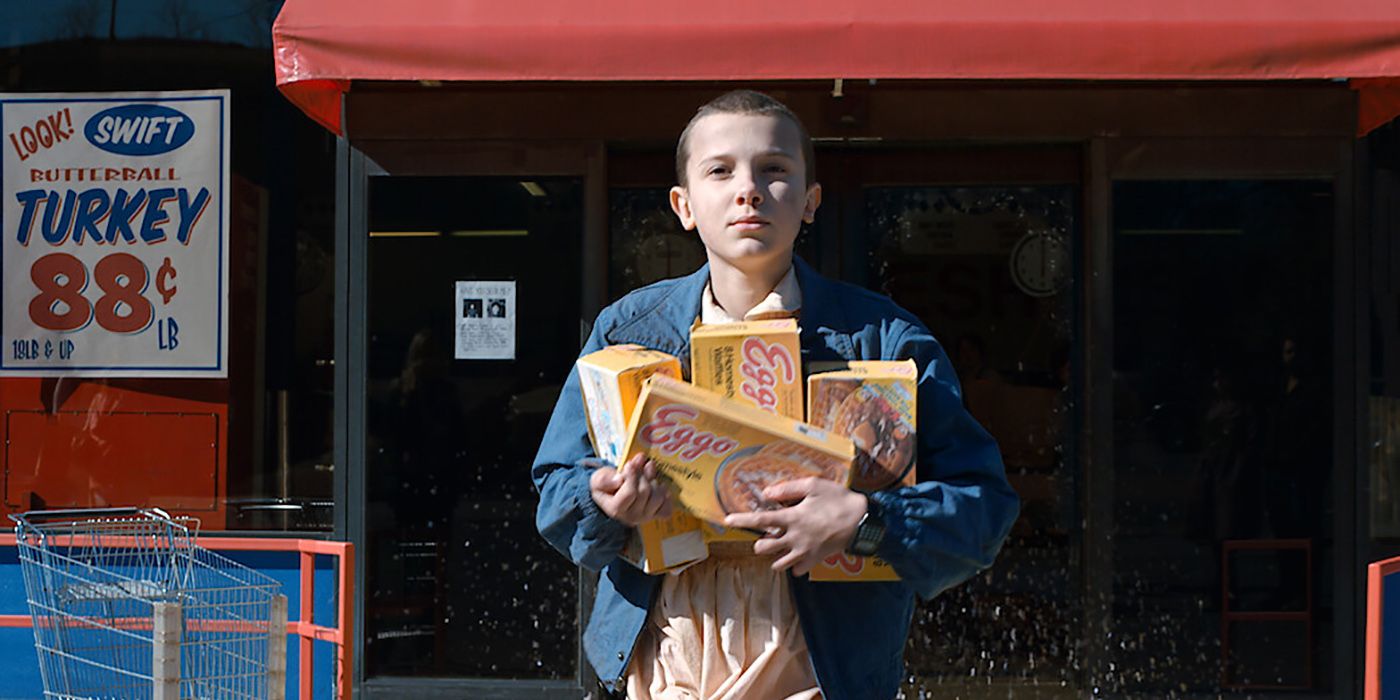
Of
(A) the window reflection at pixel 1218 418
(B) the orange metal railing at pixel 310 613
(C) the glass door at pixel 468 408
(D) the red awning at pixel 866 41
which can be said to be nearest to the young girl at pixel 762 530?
(D) the red awning at pixel 866 41

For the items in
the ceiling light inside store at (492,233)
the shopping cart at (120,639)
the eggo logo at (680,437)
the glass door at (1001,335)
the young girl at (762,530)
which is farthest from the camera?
the glass door at (1001,335)

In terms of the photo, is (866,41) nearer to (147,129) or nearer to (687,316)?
(687,316)

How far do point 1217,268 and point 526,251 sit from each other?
2906 mm

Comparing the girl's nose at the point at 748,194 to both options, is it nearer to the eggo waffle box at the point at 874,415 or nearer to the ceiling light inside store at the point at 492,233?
the eggo waffle box at the point at 874,415

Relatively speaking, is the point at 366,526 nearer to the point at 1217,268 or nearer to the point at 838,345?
the point at 1217,268

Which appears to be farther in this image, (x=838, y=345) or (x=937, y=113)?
(x=937, y=113)

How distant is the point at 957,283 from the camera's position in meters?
6.64

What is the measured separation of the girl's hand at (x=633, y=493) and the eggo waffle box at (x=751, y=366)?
0.09 metres

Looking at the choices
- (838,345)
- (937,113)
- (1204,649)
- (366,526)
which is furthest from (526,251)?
(838,345)

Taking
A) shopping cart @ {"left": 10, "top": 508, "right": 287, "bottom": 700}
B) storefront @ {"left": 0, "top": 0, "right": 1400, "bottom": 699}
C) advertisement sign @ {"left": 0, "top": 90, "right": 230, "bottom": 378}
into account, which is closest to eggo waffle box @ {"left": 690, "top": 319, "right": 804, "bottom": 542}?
shopping cart @ {"left": 10, "top": 508, "right": 287, "bottom": 700}

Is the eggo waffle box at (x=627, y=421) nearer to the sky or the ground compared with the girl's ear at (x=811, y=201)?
nearer to the ground

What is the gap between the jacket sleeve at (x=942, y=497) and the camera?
202 cm

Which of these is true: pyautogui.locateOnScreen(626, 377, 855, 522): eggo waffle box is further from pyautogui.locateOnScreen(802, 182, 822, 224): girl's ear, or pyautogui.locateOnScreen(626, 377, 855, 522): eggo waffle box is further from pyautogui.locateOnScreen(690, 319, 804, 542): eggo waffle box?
pyautogui.locateOnScreen(802, 182, 822, 224): girl's ear

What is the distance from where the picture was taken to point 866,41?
516cm
